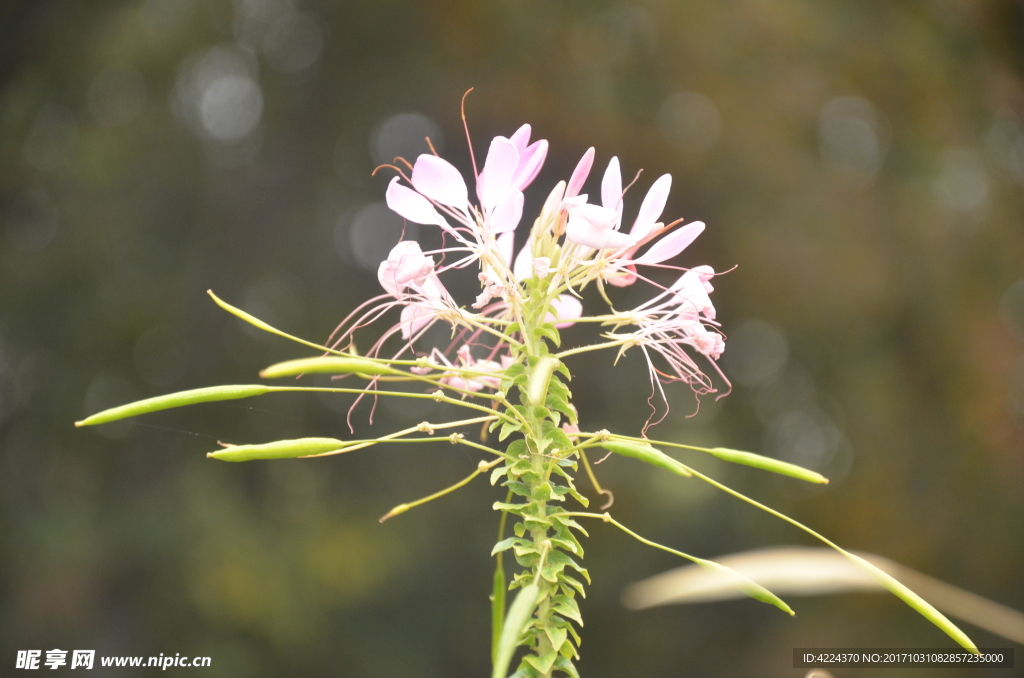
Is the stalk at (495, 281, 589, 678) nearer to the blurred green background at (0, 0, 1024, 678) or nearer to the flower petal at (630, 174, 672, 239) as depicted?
the flower petal at (630, 174, 672, 239)

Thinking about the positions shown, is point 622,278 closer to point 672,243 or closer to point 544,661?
point 672,243

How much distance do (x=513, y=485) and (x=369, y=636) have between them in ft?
10.9

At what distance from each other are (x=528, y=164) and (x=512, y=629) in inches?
15.8

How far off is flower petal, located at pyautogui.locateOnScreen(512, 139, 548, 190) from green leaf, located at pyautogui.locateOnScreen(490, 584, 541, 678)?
1.16 ft

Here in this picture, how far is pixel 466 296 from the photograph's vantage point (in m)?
3.56

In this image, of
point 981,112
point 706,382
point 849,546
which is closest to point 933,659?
point 849,546

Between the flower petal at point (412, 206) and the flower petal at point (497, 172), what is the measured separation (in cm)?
6

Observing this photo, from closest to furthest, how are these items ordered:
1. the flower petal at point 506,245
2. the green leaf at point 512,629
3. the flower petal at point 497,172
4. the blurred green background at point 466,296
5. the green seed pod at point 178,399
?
the green leaf at point 512,629 < the green seed pod at point 178,399 < the flower petal at point 497,172 < the flower petal at point 506,245 < the blurred green background at point 466,296

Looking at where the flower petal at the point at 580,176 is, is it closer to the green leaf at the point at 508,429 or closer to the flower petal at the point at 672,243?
the flower petal at the point at 672,243

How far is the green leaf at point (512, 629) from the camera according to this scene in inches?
16.0

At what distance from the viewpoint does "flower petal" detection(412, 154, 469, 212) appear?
0.65 m

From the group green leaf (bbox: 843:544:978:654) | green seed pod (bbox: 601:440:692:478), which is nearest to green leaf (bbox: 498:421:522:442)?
green seed pod (bbox: 601:440:692:478)

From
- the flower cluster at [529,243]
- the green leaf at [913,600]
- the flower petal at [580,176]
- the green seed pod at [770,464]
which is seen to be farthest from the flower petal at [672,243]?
the green leaf at [913,600]

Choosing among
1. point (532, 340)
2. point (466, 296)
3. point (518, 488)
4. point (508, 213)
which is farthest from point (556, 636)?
point (466, 296)
